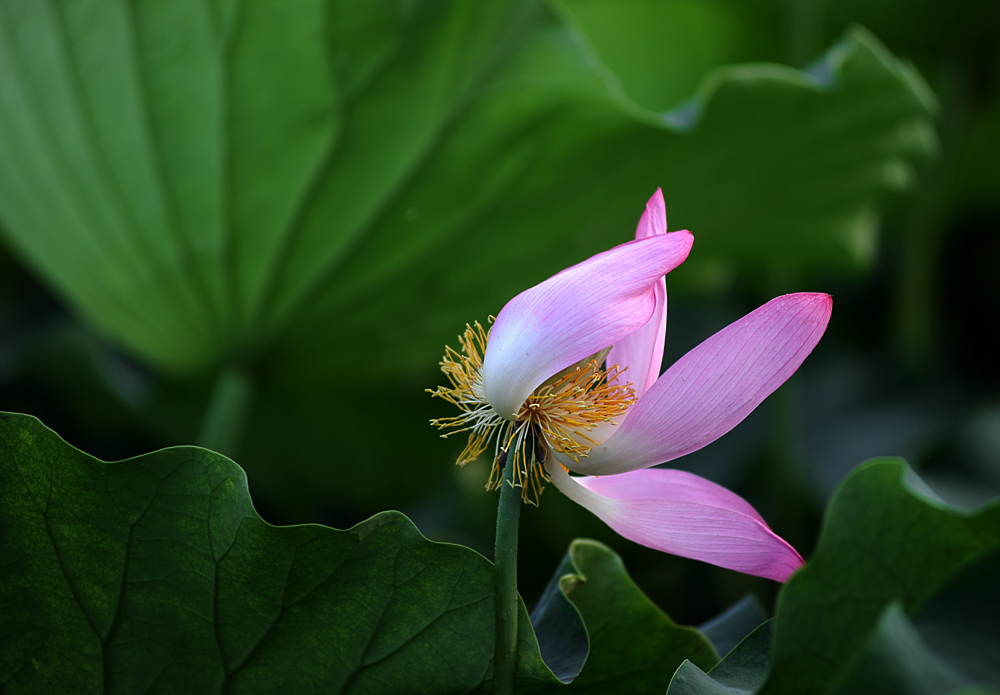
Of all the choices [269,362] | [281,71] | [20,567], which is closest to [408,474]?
[269,362]

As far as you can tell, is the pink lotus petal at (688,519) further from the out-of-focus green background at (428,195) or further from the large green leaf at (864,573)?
the out-of-focus green background at (428,195)

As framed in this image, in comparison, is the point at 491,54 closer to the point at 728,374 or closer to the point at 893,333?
the point at 728,374

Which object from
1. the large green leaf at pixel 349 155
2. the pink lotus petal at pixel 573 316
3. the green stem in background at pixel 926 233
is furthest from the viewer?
the green stem in background at pixel 926 233

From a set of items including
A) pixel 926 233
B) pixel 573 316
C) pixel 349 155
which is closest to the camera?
pixel 573 316

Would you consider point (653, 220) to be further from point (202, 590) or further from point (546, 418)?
point (202, 590)

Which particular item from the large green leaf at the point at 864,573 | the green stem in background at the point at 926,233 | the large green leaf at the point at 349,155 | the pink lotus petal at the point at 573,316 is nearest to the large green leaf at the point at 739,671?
the large green leaf at the point at 864,573

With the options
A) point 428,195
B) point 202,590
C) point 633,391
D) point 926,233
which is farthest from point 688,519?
point 926,233
